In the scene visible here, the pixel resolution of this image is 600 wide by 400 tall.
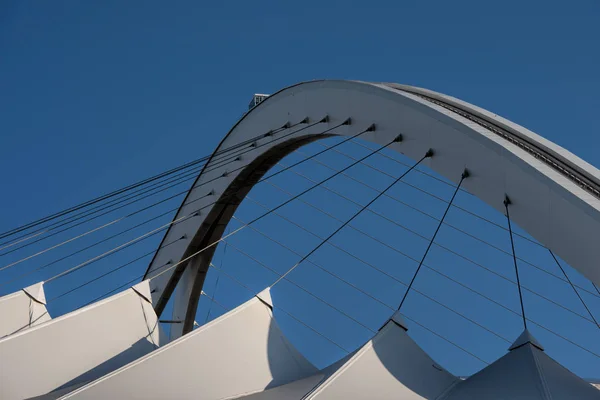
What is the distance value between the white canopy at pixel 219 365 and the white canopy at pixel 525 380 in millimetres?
2871

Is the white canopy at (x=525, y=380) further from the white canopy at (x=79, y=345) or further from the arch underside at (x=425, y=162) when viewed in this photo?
the white canopy at (x=79, y=345)

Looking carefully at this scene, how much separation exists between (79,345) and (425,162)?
19.5ft

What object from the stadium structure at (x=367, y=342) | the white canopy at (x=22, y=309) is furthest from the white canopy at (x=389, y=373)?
the white canopy at (x=22, y=309)

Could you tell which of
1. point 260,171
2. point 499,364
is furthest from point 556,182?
point 260,171

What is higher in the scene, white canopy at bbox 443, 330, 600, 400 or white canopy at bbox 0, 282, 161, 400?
white canopy at bbox 0, 282, 161, 400

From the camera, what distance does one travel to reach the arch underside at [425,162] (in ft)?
A: 24.6

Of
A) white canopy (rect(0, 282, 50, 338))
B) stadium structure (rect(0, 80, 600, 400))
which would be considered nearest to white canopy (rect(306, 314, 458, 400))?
stadium structure (rect(0, 80, 600, 400))

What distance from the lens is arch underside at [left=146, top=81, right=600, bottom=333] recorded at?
7.49 metres

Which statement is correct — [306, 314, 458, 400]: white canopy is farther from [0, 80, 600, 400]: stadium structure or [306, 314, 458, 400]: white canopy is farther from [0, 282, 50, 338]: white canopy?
[0, 282, 50, 338]: white canopy

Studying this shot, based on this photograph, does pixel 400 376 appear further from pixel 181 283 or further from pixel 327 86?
pixel 181 283

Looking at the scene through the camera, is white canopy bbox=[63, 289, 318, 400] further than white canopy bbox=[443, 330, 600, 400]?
Yes

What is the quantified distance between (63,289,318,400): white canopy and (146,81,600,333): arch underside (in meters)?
3.39

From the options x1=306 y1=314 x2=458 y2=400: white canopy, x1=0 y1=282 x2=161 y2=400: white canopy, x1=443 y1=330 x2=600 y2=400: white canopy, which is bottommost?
x1=443 y1=330 x2=600 y2=400: white canopy

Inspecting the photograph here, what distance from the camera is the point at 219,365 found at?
368 inches
